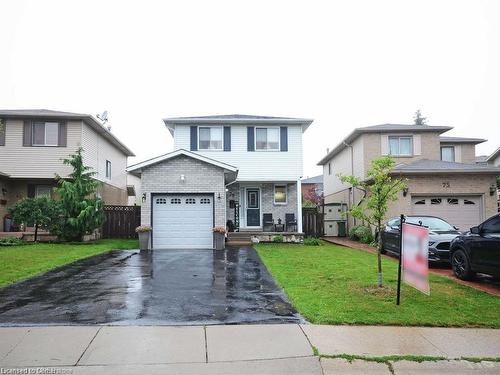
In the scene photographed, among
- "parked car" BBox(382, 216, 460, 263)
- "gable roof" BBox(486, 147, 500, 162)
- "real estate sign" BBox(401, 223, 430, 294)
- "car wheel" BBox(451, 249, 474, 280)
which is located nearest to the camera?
"real estate sign" BBox(401, 223, 430, 294)

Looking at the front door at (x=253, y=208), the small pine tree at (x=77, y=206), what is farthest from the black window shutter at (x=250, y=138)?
the small pine tree at (x=77, y=206)

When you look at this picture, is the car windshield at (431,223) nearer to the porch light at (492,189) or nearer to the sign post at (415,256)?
the porch light at (492,189)

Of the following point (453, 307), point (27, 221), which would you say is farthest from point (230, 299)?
point (27, 221)

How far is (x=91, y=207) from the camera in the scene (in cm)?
1780

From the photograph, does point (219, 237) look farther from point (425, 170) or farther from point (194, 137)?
point (425, 170)

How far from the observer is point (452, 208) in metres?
18.0

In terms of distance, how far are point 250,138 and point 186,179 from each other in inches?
203

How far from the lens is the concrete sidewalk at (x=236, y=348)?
4.22 metres

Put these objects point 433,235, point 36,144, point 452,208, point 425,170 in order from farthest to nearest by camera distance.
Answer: point 36,144, point 452,208, point 425,170, point 433,235

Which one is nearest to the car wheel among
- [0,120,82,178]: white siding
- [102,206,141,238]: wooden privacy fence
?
[102,206,141,238]: wooden privacy fence

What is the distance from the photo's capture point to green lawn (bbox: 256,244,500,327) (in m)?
5.82

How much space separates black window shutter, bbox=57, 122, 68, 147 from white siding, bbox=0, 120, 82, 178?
6.1 inches

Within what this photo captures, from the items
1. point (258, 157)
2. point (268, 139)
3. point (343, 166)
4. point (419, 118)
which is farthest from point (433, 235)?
point (419, 118)

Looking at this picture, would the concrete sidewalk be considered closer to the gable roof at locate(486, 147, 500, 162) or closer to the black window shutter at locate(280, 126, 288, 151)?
the black window shutter at locate(280, 126, 288, 151)
